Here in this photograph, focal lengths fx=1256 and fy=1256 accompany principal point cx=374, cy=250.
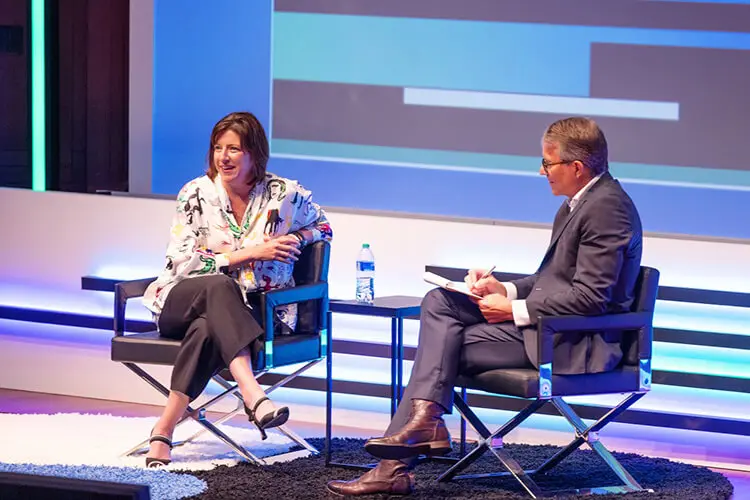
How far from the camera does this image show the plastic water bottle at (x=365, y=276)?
494cm

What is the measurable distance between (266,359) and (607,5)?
95.8 inches

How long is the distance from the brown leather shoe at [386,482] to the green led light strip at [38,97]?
3081mm

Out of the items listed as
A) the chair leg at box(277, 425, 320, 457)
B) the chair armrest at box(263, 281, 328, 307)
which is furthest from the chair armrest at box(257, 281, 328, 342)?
the chair leg at box(277, 425, 320, 457)

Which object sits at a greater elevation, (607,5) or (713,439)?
(607,5)

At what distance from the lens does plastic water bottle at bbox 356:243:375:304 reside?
16.2ft

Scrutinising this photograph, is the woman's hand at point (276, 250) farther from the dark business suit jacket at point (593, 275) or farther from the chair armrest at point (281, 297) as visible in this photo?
the dark business suit jacket at point (593, 275)

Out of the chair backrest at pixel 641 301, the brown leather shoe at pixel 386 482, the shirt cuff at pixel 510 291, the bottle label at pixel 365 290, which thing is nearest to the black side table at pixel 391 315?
the bottle label at pixel 365 290

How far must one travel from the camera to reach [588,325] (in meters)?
4.18

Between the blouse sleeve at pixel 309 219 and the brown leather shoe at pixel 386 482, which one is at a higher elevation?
the blouse sleeve at pixel 309 219

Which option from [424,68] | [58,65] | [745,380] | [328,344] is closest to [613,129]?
[424,68]

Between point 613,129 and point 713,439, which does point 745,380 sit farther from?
point 613,129

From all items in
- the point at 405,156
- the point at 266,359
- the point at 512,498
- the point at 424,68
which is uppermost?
the point at 424,68

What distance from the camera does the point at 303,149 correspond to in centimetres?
631

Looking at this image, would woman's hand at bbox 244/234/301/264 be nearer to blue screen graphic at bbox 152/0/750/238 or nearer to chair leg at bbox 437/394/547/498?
chair leg at bbox 437/394/547/498
